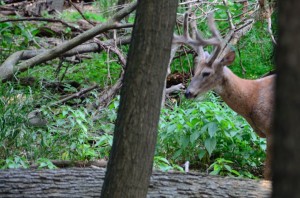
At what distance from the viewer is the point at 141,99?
3.43 metres

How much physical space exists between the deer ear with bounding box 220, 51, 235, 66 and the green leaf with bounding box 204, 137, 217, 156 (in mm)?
863

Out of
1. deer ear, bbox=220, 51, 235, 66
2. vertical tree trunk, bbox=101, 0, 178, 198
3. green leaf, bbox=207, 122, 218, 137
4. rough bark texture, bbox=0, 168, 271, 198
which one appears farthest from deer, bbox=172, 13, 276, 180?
vertical tree trunk, bbox=101, 0, 178, 198

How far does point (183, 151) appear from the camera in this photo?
684cm

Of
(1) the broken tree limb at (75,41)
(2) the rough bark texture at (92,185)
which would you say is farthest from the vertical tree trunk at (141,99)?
(1) the broken tree limb at (75,41)

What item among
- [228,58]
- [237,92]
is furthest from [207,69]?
[237,92]

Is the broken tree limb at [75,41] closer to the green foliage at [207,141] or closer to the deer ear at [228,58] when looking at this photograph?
the deer ear at [228,58]

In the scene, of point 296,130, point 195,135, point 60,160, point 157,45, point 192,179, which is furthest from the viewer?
point 195,135

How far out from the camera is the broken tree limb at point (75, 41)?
769cm

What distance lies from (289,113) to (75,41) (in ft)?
22.4

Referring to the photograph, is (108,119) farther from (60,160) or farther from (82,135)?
(60,160)

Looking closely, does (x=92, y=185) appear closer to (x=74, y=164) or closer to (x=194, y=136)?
(x=74, y=164)

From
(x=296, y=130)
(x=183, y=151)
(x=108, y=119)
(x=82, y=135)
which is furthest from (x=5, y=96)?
(x=296, y=130)

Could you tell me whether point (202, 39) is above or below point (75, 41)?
below

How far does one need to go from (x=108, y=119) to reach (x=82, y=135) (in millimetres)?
841
